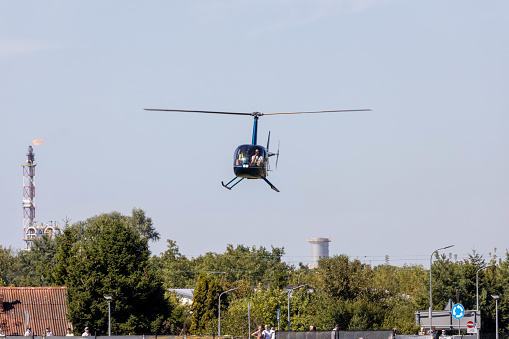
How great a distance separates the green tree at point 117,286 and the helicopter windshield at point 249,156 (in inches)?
909

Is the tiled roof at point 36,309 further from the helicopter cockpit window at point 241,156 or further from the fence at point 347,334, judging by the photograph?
the fence at point 347,334

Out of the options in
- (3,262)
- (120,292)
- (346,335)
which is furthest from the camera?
(3,262)

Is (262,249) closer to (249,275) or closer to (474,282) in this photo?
(249,275)

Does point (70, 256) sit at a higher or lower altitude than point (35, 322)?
higher

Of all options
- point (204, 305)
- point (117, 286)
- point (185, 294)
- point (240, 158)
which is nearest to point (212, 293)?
point (204, 305)

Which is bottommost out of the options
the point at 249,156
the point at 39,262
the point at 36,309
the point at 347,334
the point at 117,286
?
the point at 36,309

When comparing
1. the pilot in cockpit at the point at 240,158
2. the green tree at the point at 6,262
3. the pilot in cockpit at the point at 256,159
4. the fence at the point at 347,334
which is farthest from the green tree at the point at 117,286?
the green tree at the point at 6,262

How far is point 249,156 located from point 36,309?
2905 centimetres

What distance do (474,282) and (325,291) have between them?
1446cm

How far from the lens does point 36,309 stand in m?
62.6

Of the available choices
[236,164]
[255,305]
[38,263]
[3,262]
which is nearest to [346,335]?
[236,164]

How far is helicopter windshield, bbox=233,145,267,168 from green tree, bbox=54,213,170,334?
23090mm

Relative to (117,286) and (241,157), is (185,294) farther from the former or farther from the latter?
(241,157)

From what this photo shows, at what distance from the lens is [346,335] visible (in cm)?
3341
